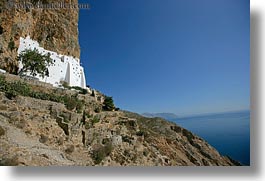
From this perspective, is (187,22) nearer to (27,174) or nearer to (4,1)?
(27,174)

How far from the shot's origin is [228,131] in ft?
17.1

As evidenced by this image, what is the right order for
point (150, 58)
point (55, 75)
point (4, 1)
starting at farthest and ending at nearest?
1. point (55, 75)
2. point (4, 1)
3. point (150, 58)

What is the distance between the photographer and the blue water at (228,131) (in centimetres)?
491

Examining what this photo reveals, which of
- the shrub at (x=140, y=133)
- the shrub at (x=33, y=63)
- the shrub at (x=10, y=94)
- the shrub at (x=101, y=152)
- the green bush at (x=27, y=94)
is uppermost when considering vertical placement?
the shrub at (x=33, y=63)

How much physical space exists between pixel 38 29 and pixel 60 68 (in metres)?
1.84

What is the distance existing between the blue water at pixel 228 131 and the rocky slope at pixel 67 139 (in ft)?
0.72

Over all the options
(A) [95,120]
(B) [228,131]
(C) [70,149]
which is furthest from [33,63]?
(B) [228,131]

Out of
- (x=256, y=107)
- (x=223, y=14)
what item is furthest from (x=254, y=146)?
(x=223, y=14)

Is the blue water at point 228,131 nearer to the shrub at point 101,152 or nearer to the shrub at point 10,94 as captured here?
the shrub at point 101,152

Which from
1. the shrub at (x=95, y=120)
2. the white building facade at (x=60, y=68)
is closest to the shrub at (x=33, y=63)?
the white building facade at (x=60, y=68)

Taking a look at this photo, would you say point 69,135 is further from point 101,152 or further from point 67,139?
point 101,152

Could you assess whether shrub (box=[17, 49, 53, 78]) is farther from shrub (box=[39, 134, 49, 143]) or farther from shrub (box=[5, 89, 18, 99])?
shrub (box=[39, 134, 49, 143])

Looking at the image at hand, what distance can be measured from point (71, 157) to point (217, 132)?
104 inches

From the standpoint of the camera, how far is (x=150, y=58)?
5.78 metres
